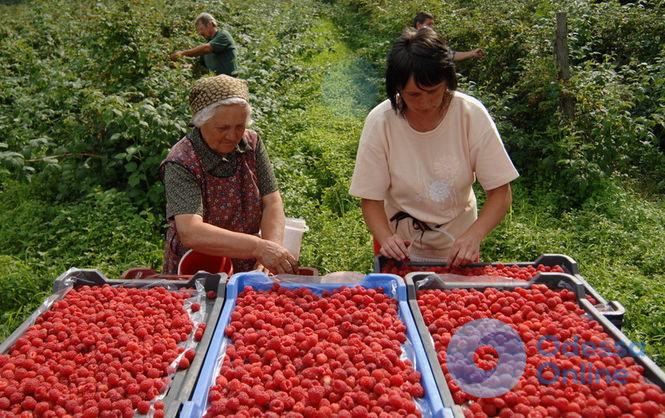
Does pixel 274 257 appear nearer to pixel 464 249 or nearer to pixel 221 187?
pixel 221 187

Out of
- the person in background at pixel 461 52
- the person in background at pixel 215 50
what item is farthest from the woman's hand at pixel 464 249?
→ the person in background at pixel 215 50

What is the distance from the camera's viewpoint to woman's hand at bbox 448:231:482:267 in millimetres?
2773

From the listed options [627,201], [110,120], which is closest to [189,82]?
[110,120]

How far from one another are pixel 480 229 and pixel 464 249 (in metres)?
0.15

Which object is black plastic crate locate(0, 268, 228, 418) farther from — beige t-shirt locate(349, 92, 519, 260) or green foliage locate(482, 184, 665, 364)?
green foliage locate(482, 184, 665, 364)

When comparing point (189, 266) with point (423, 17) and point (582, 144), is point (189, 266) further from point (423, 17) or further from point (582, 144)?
point (423, 17)

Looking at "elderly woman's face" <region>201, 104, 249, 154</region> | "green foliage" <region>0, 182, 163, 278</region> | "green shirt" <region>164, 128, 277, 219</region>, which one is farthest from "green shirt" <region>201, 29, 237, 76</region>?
"elderly woman's face" <region>201, 104, 249, 154</region>

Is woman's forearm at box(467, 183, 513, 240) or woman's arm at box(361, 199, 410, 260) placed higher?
woman's forearm at box(467, 183, 513, 240)

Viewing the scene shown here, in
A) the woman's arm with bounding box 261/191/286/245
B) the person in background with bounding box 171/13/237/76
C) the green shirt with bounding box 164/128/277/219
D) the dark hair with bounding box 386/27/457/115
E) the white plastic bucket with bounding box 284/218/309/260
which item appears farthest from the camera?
the person in background with bounding box 171/13/237/76

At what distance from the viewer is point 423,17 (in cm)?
831

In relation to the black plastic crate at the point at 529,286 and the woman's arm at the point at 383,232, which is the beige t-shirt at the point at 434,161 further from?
the black plastic crate at the point at 529,286

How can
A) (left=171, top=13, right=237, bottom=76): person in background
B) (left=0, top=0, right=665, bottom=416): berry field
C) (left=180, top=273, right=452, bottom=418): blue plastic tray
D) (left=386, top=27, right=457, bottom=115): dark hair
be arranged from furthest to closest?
(left=171, top=13, right=237, bottom=76): person in background < (left=0, top=0, right=665, bottom=416): berry field < (left=386, top=27, right=457, bottom=115): dark hair < (left=180, top=273, right=452, bottom=418): blue plastic tray

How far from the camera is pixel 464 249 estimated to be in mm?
2775

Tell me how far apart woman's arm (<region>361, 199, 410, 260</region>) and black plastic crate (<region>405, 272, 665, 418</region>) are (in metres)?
0.23
